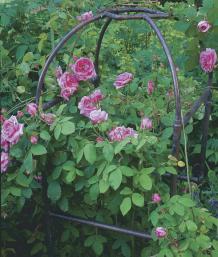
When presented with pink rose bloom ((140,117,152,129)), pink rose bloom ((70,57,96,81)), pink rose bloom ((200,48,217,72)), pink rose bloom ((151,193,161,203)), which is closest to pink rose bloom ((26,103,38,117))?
pink rose bloom ((70,57,96,81))

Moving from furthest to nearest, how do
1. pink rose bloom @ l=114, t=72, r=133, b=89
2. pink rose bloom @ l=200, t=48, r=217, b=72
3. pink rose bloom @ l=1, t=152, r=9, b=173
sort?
1. pink rose bloom @ l=200, t=48, r=217, b=72
2. pink rose bloom @ l=114, t=72, r=133, b=89
3. pink rose bloom @ l=1, t=152, r=9, b=173

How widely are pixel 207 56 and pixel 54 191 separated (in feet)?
3.05

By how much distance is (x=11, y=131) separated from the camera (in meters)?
1.76

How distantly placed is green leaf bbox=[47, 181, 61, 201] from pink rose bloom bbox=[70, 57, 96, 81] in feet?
1.38

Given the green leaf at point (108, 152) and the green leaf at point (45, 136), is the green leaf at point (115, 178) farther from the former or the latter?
the green leaf at point (45, 136)

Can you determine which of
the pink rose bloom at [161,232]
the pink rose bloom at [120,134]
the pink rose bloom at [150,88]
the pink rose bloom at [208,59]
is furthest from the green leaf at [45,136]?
the pink rose bloom at [208,59]

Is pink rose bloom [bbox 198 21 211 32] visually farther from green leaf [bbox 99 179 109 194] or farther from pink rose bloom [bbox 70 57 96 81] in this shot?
green leaf [bbox 99 179 109 194]

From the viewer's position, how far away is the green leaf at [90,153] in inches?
71.2

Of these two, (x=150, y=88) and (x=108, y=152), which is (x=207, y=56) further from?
(x=108, y=152)

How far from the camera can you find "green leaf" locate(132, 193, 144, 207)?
1.79m

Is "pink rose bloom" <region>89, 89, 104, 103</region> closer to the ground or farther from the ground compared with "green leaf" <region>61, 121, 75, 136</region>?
farther from the ground

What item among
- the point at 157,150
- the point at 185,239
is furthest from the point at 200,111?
the point at 185,239

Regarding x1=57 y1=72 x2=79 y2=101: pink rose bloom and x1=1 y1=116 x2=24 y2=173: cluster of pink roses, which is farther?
x1=57 y1=72 x2=79 y2=101: pink rose bloom

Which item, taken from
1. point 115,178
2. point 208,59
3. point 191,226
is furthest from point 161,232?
point 208,59
